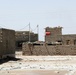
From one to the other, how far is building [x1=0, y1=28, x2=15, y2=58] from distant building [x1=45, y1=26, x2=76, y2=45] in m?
17.0

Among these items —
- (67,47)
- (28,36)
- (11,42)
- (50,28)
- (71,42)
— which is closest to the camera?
(11,42)

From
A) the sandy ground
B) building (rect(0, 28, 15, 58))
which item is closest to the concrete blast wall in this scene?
Result: building (rect(0, 28, 15, 58))

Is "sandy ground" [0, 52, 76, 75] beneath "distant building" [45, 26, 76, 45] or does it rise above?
beneath

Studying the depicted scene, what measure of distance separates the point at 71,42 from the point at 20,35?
44.5ft

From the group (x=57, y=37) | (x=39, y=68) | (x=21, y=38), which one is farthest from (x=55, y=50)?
(x=39, y=68)

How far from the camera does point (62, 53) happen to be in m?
44.8

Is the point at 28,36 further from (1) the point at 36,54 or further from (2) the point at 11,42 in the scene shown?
(2) the point at 11,42

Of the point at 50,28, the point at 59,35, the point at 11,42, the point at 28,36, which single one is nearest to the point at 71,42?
the point at 59,35

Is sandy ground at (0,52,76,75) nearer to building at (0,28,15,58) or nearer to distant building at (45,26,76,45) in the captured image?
building at (0,28,15,58)

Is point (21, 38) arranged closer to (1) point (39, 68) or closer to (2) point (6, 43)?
(2) point (6, 43)

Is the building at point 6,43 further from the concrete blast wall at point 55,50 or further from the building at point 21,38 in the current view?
the building at point 21,38

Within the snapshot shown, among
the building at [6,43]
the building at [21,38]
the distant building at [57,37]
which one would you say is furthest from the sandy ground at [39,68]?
the building at [21,38]

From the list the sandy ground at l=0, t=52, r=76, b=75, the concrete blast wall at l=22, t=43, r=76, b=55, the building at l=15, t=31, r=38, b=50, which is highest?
the building at l=15, t=31, r=38, b=50

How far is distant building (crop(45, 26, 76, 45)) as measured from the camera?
52156 millimetres
